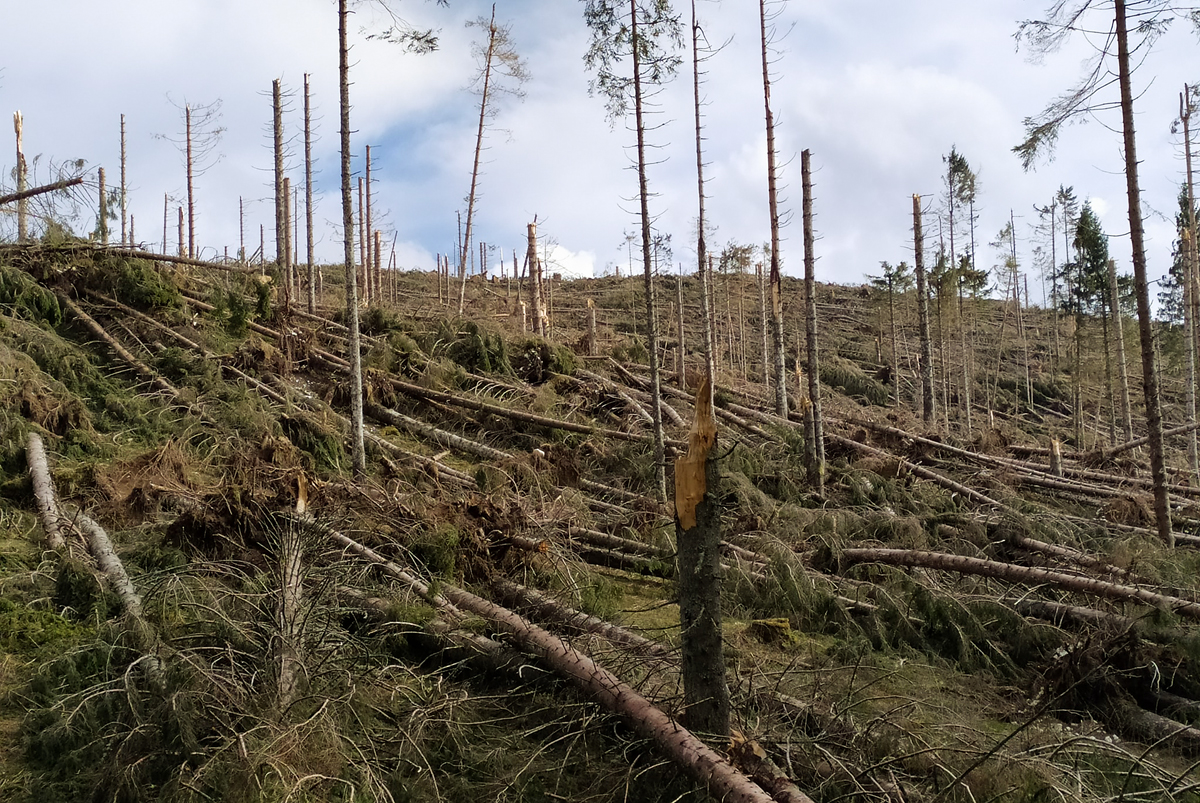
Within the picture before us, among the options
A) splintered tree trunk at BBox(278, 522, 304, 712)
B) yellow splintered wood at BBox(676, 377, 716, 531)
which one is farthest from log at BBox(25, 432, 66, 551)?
yellow splintered wood at BBox(676, 377, 716, 531)

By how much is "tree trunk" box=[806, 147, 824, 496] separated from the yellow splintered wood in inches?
299

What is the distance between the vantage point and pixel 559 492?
9.33 metres

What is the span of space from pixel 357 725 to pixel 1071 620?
5.90 metres

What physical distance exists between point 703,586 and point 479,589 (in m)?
2.99

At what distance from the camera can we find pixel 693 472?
3730mm

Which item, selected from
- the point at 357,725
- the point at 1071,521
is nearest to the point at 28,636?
the point at 357,725

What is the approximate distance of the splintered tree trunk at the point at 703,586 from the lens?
372cm

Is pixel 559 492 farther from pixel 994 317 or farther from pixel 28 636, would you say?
pixel 994 317

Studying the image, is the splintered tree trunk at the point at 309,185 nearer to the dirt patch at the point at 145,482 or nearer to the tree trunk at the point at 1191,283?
the dirt patch at the point at 145,482

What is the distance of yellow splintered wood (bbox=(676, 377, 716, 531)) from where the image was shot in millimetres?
3727

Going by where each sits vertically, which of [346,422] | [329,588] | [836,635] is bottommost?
[836,635]

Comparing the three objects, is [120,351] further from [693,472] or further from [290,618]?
[693,472]

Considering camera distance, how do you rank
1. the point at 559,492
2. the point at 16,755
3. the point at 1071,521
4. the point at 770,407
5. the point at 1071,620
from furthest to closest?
the point at 770,407 < the point at 1071,521 < the point at 559,492 < the point at 1071,620 < the point at 16,755

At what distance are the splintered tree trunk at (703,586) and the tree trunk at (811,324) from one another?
7.57m
